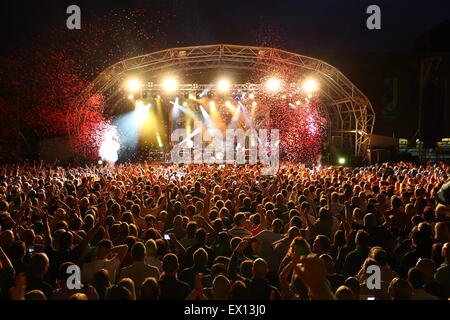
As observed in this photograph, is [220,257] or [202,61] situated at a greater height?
[202,61]

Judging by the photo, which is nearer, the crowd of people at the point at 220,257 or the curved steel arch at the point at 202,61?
the crowd of people at the point at 220,257

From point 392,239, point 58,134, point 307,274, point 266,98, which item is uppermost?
point 266,98

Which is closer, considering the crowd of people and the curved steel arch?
the crowd of people

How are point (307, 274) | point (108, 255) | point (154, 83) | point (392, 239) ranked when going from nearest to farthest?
1. point (307, 274)
2. point (108, 255)
3. point (392, 239)
4. point (154, 83)

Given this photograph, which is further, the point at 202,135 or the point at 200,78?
the point at 202,135

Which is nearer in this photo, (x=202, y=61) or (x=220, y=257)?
(x=220, y=257)

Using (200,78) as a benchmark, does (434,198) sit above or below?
below

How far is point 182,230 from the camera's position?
5.63 m

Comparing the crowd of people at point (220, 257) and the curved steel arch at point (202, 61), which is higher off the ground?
the curved steel arch at point (202, 61)

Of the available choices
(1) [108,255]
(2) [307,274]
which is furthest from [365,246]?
(1) [108,255]

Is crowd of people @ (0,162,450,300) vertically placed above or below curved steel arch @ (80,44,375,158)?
below

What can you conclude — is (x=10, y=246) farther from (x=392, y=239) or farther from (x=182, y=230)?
(x=392, y=239)

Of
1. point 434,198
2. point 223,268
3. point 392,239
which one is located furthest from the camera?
point 434,198

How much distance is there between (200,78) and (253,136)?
7506 millimetres
